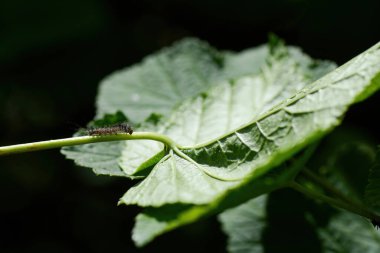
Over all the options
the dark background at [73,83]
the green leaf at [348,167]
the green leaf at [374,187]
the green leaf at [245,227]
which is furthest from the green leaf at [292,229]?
the dark background at [73,83]

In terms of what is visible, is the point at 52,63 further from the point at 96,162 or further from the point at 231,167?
the point at 231,167

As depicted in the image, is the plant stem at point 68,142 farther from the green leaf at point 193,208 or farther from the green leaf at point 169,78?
the green leaf at point 169,78

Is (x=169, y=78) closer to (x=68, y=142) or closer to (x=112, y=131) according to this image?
(x=112, y=131)

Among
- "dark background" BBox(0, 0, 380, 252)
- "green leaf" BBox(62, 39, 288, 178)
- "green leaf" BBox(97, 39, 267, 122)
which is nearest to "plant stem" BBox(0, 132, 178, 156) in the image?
"green leaf" BBox(62, 39, 288, 178)

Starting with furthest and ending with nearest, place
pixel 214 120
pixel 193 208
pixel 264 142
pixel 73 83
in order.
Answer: pixel 73 83
pixel 214 120
pixel 264 142
pixel 193 208

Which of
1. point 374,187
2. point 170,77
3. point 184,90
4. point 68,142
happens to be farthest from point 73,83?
point 374,187

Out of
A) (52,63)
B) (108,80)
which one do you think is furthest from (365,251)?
(52,63)

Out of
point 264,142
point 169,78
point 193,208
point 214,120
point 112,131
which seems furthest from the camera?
point 169,78
